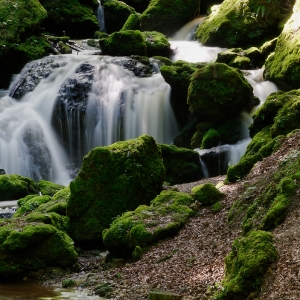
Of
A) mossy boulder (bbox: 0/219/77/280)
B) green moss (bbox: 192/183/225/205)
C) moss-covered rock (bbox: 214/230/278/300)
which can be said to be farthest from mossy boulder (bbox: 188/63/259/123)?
moss-covered rock (bbox: 214/230/278/300)

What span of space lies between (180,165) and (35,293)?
960 centimetres

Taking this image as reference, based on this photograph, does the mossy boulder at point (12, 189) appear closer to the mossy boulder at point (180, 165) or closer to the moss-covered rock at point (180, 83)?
the mossy boulder at point (180, 165)

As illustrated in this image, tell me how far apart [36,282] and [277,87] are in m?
14.3

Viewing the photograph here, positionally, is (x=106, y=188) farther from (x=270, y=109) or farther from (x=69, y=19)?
(x=69, y=19)

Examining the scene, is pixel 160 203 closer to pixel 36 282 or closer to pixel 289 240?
pixel 36 282

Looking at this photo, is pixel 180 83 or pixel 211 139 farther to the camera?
pixel 180 83

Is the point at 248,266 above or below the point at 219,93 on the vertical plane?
below

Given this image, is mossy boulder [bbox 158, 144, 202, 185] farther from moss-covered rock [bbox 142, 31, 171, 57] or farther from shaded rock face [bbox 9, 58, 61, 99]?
moss-covered rock [bbox 142, 31, 171, 57]

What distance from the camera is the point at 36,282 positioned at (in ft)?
28.4

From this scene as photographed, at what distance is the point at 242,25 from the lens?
25.6 meters

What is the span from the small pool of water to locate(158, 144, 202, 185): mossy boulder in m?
8.81

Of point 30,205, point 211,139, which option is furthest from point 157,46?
point 30,205

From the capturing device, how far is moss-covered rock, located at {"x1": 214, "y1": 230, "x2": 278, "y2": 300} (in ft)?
19.3

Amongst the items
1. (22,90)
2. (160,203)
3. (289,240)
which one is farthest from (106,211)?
(22,90)
